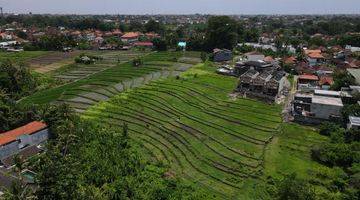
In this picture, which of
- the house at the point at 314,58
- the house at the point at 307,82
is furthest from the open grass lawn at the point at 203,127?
the house at the point at 314,58

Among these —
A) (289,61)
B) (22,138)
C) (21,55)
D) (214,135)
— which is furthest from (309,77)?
(21,55)

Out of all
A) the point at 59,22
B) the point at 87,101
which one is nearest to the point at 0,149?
the point at 87,101

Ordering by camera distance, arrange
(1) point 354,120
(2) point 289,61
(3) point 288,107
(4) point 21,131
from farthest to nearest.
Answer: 1. (2) point 289,61
2. (3) point 288,107
3. (1) point 354,120
4. (4) point 21,131

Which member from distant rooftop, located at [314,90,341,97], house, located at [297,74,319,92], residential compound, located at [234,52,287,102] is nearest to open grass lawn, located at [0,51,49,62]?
residential compound, located at [234,52,287,102]

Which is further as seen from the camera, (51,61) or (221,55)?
(51,61)

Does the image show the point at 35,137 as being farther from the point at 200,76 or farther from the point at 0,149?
the point at 200,76

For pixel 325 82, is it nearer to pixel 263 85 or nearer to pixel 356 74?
pixel 356 74
